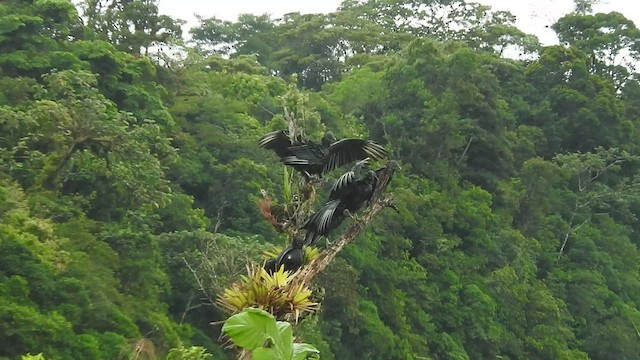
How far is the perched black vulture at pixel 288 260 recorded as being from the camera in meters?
3.50

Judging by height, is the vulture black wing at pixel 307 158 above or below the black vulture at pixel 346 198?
above

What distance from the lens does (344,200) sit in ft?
12.0

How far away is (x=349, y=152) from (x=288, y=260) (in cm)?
59

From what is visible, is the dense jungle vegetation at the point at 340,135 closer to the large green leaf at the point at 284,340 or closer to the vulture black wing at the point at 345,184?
the vulture black wing at the point at 345,184

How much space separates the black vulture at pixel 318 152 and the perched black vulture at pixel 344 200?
101 millimetres

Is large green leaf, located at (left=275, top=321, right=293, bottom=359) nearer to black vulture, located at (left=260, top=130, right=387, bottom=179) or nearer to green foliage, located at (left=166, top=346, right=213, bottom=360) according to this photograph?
black vulture, located at (left=260, top=130, right=387, bottom=179)

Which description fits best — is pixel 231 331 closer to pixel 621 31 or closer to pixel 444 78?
pixel 444 78

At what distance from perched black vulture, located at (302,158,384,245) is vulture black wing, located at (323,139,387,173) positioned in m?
0.09

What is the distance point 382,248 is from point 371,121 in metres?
4.81

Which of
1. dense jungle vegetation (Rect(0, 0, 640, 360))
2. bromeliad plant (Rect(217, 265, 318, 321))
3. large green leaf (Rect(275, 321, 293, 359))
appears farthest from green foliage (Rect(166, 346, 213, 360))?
large green leaf (Rect(275, 321, 293, 359))

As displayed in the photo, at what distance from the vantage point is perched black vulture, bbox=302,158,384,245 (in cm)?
357

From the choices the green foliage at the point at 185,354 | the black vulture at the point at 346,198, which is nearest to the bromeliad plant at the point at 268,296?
the black vulture at the point at 346,198

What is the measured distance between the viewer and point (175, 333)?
10266 millimetres

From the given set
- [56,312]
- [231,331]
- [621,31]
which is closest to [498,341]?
[56,312]
